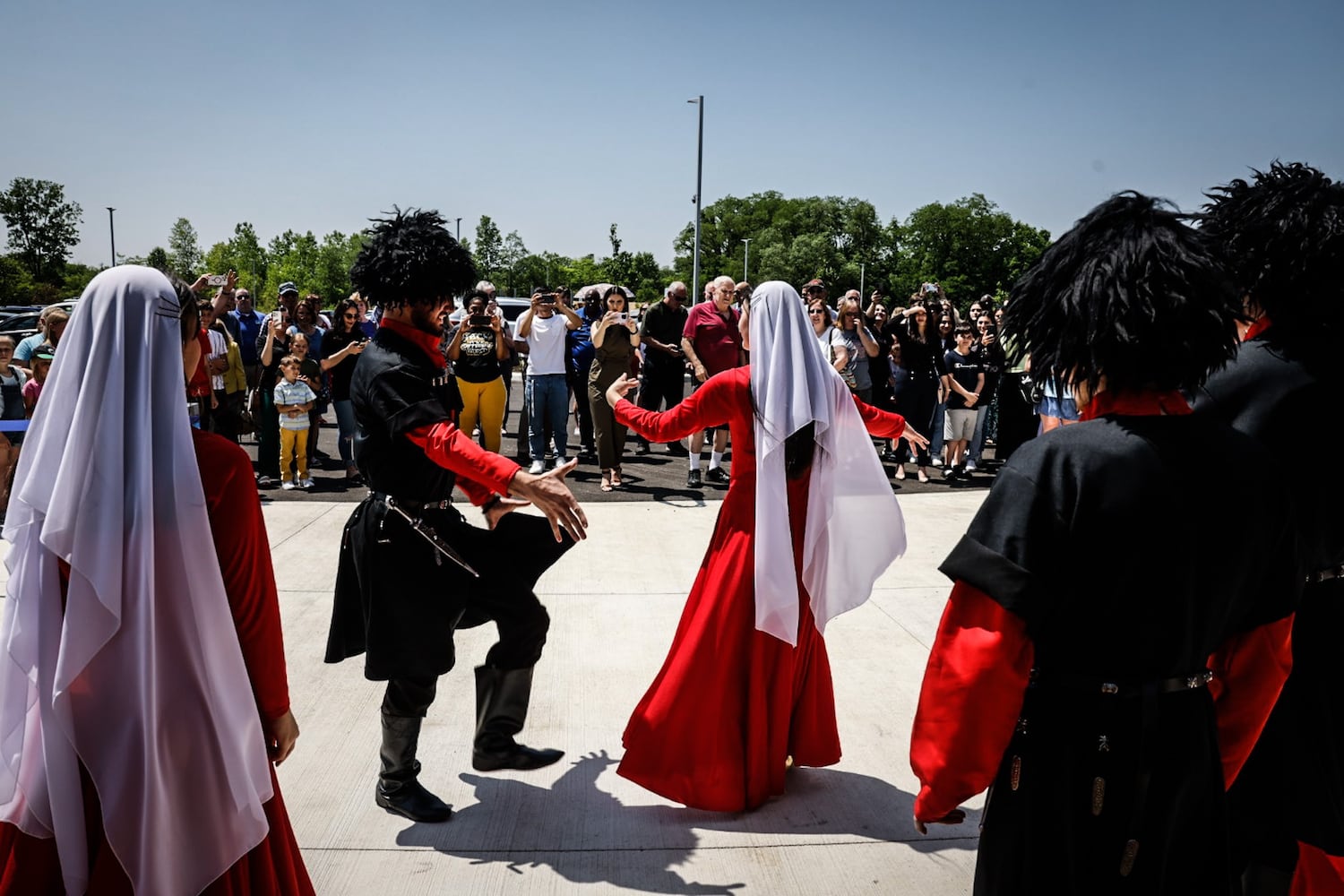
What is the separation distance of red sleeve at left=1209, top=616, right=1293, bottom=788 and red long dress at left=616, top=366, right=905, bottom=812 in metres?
1.66

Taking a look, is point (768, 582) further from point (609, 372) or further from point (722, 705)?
point (609, 372)

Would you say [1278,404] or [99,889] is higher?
[1278,404]

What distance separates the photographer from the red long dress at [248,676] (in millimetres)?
1944

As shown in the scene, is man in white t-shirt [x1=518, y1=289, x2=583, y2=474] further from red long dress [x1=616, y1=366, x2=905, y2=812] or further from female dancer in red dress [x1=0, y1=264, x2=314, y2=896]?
female dancer in red dress [x1=0, y1=264, x2=314, y2=896]

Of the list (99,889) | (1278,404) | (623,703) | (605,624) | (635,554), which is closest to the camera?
(99,889)

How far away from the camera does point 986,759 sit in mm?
1756

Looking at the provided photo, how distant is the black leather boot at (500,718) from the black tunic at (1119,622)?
2176 mm

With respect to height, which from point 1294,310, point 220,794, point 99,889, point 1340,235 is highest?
point 1340,235

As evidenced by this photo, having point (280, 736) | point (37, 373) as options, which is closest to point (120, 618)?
point (280, 736)

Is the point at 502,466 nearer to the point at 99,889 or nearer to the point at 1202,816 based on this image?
the point at 99,889

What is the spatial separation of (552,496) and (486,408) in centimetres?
665

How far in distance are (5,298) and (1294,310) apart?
51.5 meters

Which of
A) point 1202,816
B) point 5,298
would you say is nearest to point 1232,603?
point 1202,816

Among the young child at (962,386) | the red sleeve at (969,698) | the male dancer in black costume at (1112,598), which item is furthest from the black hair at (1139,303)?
the young child at (962,386)
